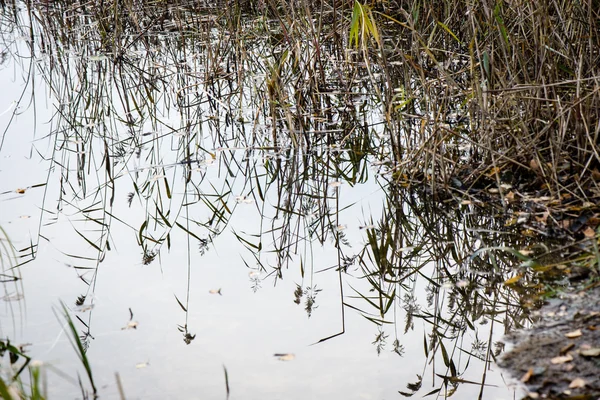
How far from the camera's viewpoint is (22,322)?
2723mm

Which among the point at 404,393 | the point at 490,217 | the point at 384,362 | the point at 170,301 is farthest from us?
the point at 490,217

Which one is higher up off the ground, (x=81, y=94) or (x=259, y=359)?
(x=81, y=94)

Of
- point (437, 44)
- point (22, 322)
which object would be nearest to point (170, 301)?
point (22, 322)

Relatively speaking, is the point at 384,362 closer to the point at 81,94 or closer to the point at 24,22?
the point at 81,94

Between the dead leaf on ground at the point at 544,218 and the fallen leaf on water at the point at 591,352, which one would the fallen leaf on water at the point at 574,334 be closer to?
the fallen leaf on water at the point at 591,352

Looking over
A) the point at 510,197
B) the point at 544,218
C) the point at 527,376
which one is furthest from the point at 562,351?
the point at 510,197

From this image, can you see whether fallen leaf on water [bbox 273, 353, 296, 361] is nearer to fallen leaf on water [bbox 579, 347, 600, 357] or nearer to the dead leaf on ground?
fallen leaf on water [bbox 579, 347, 600, 357]

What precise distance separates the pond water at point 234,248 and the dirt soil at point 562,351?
79 millimetres

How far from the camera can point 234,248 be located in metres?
3.38

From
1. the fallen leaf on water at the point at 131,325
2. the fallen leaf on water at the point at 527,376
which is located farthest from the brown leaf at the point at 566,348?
the fallen leaf on water at the point at 131,325

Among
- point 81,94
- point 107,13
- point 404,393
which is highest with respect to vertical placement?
point 107,13

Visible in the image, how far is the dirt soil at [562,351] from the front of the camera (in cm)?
212

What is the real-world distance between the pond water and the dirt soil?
0.26ft

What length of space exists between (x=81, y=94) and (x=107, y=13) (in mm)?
2124
